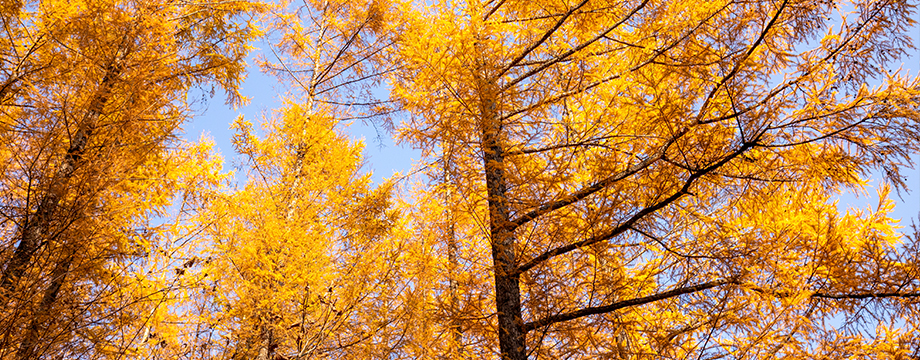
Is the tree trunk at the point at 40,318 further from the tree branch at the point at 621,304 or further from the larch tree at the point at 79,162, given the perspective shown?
the tree branch at the point at 621,304

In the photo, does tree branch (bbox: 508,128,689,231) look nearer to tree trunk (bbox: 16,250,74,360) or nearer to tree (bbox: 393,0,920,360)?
tree (bbox: 393,0,920,360)

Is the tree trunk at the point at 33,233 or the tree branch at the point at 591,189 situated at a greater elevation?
the tree branch at the point at 591,189

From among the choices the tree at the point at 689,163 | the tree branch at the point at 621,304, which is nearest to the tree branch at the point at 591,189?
the tree at the point at 689,163

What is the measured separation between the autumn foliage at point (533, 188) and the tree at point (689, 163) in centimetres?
3

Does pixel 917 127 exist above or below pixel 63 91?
below

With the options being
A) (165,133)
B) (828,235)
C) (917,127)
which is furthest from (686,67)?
(165,133)

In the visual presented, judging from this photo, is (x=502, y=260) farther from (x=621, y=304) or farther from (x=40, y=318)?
(x=40, y=318)

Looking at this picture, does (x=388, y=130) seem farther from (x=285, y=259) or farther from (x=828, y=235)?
(x=828, y=235)

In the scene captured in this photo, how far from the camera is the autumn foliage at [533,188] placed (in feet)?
12.3

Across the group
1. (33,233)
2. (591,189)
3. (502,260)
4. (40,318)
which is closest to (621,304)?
(591,189)

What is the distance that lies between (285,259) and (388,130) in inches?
117

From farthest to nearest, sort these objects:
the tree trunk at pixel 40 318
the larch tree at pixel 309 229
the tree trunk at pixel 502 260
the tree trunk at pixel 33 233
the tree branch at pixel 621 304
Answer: the larch tree at pixel 309 229 → the tree trunk at pixel 502 260 → the tree branch at pixel 621 304 → the tree trunk at pixel 33 233 → the tree trunk at pixel 40 318

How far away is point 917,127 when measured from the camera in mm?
3371

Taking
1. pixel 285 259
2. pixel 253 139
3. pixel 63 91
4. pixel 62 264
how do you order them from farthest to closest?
pixel 253 139
pixel 285 259
pixel 63 91
pixel 62 264
